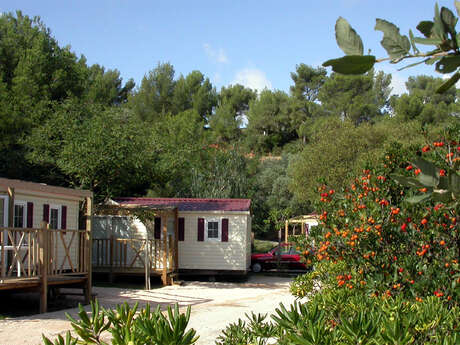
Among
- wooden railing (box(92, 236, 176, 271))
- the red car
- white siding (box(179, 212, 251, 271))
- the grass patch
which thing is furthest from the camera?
the grass patch

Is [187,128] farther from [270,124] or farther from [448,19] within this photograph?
[448,19]

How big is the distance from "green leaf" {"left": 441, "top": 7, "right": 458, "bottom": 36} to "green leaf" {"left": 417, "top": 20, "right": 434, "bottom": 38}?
6 centimetres

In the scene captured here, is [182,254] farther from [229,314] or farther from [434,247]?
[434,247]

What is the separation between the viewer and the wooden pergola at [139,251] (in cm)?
1852

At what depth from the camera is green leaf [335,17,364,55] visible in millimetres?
1577

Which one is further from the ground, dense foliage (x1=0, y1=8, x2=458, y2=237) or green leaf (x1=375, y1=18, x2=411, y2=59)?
dense foliage (x1=0, y1=8, x2=458, y2=237)

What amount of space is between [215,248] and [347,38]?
62.4 ft

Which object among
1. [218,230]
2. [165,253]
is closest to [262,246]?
[218,230]

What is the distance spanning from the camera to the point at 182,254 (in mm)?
20500

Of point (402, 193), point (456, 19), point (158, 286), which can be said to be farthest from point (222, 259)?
point (456, 19)

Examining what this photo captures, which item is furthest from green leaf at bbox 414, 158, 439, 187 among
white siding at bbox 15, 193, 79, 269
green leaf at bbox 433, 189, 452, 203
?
white siding at bbox 15, 193, 79, 269

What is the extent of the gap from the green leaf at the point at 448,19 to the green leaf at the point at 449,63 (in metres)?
0.07

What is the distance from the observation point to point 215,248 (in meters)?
20.3

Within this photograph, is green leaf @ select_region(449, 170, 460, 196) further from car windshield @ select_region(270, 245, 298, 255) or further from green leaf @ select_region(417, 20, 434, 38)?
car windshield @ select_region(270, 245, 298, 255)
